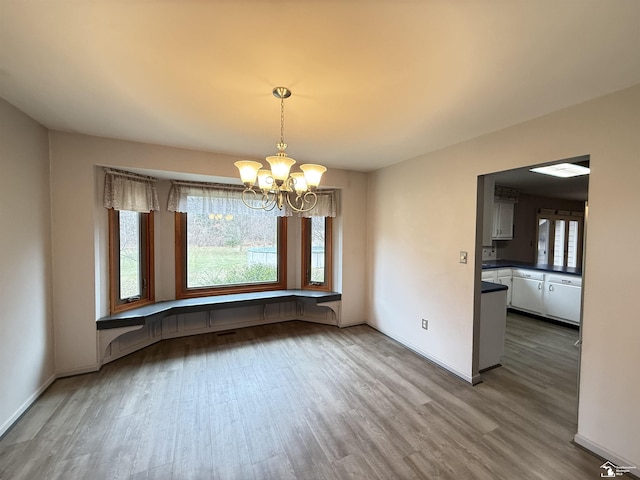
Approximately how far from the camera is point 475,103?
1842 mm

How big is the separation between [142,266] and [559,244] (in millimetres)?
8644

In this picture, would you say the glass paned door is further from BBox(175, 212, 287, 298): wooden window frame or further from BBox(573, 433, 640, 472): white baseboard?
BBox(175, 212, 287, 298): wooden window frame

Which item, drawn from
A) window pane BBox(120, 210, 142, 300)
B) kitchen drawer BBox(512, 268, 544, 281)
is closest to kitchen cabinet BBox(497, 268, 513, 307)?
kitchen drawer BBox(512, 268, 544, 281)

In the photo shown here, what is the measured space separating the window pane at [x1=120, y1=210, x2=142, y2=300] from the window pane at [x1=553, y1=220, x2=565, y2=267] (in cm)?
849

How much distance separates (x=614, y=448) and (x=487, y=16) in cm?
267

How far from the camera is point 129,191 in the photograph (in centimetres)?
298

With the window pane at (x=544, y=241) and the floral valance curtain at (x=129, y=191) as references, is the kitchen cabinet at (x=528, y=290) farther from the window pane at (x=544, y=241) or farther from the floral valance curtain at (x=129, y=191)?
the floral valance curtain at (x=129, y=191)

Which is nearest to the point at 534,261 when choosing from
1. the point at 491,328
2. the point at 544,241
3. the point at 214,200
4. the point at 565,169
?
the point at 544,241

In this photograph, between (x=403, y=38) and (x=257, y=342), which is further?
(x=257, y=342)

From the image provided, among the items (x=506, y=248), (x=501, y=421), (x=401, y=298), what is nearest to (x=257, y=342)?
(x=401, y=298)

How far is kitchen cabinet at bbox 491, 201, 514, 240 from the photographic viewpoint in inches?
198

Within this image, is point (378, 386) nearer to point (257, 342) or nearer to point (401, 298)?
point (401, 298)

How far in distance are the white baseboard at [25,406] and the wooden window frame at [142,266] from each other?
2.47ft

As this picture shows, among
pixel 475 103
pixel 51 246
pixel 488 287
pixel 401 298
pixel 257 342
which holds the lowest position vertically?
pixel 257 342
